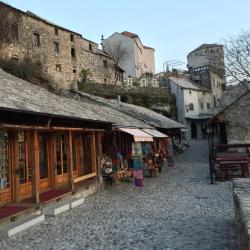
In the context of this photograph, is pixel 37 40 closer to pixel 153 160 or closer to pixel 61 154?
pixel 153 160

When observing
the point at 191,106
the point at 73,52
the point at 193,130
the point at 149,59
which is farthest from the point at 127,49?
the point at 193,130

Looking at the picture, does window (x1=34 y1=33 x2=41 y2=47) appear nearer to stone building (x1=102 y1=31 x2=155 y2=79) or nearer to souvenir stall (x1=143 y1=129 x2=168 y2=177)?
stone building (x1=102 y1=31 x2=155 y2=79)

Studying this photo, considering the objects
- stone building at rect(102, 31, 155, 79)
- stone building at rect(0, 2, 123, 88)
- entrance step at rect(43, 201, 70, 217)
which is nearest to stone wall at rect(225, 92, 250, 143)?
entrance step at rect(43, 201, 70, 217)

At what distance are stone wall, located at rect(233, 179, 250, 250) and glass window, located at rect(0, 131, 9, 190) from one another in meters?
5.62

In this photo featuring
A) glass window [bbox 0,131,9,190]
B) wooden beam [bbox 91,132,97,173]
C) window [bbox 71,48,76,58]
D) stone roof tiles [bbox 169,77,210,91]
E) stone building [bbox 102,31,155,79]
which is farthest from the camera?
stone building [bbox 102,31,155,79]

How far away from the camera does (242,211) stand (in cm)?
486

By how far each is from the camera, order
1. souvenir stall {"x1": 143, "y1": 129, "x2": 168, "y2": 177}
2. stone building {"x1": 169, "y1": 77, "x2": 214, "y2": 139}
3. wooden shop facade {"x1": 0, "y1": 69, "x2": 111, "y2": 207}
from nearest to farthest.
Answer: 1. wooden shop facade {"x1": 0, "y1": 69, "x2": 111, "y2": 207}
2. souvenir stall {"x1": 143, "y1": 129, "x2": 168, "y2": 177}
3. stone building {"x1": 169, "y1": 77, "x2": 214, "y2": 139}

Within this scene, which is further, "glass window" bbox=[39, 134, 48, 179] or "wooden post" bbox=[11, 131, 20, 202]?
"glass window" bbox=[39, 134, 48, 179]

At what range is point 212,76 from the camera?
6022cm

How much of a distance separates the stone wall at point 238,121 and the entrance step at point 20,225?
61.0 ft

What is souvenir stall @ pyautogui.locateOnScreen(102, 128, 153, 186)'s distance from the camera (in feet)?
47.8

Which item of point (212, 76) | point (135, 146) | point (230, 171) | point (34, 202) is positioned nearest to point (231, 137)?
point (230, 171)

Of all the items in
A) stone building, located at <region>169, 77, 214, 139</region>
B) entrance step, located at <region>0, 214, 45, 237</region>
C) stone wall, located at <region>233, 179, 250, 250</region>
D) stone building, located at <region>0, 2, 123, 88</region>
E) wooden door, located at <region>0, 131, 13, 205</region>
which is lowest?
entrance step, located at <region>0, 214, 45, 237</region>

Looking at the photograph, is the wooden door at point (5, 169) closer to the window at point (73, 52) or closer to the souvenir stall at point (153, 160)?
the souvenir stall at point (153, 160)
